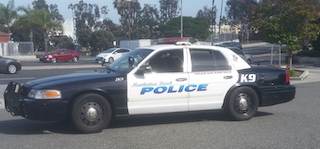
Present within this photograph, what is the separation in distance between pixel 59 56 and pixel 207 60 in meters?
36.4

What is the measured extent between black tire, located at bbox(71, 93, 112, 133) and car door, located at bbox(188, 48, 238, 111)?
1.70m

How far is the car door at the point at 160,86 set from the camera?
28.6 ft

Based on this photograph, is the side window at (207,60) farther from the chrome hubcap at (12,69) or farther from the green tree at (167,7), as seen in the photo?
the green tree at (167,7)

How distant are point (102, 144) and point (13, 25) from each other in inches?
2714

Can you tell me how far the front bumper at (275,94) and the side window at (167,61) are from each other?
1884 mm

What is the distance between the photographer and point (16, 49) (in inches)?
2103

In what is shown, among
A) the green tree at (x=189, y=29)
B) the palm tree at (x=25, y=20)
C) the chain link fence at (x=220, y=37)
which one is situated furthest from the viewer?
the green tree at (x=189, y=29)

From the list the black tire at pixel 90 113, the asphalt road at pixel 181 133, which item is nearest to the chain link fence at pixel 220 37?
the asphalt road at pixel 181 133

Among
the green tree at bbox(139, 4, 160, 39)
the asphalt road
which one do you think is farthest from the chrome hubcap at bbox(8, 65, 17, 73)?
the green tree at bbox(139, 4, 160, 39)

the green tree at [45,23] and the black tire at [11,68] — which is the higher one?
the green tree at [45,23]

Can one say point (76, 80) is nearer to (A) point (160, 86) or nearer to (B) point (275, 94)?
(A) point (160, 86)

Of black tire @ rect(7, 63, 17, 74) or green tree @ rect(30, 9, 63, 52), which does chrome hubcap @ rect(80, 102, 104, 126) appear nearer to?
black tire @ rect(7, 63, 17, 74)

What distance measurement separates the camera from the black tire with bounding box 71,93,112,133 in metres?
8.37

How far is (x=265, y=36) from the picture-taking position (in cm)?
2211
